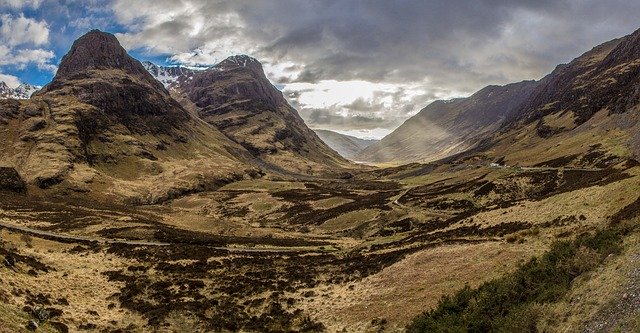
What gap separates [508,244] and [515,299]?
14.1m

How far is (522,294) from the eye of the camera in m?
22.6

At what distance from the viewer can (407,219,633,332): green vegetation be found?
67.4 ft

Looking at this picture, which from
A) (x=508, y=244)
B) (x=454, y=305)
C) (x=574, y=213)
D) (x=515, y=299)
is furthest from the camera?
(x=574, y=213)

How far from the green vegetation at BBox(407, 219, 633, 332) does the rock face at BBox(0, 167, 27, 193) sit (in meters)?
150

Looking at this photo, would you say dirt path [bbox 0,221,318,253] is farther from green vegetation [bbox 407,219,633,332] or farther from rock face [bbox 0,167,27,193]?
rock face [bbox 0,167,27,193]

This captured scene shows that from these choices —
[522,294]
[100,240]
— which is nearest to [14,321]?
[522,294]

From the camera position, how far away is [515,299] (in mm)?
22656

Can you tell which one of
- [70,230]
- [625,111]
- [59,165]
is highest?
[59,165]

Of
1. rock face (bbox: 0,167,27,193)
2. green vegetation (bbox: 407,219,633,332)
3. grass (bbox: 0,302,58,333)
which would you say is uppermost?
rock face (bbox: 0,167,27,193)

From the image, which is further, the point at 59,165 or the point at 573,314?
the point at 59,165

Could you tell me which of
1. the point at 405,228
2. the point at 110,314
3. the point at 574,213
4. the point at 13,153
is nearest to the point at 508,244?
the point at 574,213

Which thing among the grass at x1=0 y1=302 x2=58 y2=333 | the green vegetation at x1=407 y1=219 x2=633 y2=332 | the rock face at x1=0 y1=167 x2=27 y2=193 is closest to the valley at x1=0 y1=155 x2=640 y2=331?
the grass at x1=0 y1=302 x2=58 y2=333

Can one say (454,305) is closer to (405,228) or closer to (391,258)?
(391,258)

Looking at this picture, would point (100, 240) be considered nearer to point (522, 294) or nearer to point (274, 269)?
point (274, 269)
